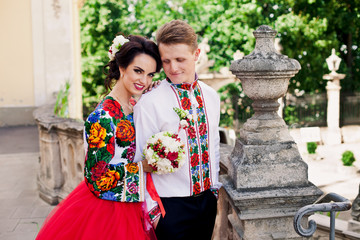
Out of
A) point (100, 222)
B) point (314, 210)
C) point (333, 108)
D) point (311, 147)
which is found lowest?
point (311, 147)

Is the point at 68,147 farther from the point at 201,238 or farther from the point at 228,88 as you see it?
the point at 228,88

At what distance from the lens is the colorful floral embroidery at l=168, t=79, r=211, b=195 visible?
2.35 m

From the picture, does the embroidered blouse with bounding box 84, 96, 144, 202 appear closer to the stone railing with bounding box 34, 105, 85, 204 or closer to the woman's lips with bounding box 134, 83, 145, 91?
the woman's lips with bounding box 134, 83, 145, 91

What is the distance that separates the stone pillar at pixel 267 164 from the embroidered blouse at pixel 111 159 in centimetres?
55

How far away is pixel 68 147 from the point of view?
5.49 metres

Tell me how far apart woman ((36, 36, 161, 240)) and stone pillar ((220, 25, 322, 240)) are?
516mm

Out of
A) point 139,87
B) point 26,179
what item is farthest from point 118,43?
point 26,179

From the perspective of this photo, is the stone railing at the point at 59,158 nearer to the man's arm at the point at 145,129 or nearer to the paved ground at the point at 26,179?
the paved ground at the point at 26,179

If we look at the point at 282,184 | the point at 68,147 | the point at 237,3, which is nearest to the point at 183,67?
the point at 282,184

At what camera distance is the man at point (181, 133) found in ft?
7.40

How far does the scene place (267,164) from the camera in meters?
2.40

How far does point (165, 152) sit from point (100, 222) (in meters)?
0.59

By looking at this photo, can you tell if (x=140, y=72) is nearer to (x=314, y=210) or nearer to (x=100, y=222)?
(x=100, y=222)

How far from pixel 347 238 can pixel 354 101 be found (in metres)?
13.9
